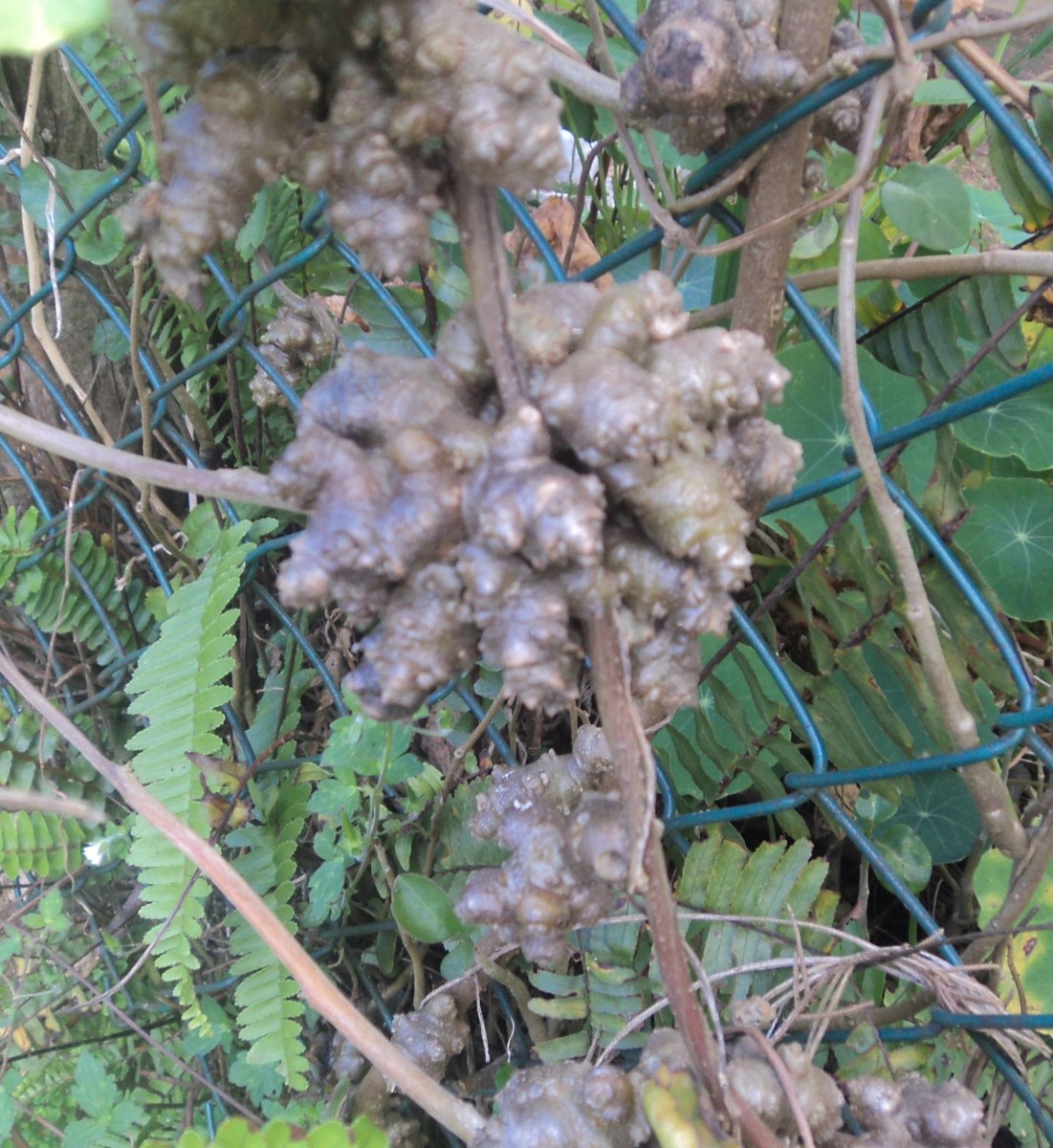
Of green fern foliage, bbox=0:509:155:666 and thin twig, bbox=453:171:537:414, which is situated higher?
thin twig, bbox=453:171:537:414

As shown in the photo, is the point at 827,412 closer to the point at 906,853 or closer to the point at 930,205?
the point at 930,205

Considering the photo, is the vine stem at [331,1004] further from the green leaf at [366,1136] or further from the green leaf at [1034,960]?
the green leaf at [1034,960]

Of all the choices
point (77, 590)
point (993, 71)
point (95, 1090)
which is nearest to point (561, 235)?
point (993, 71)

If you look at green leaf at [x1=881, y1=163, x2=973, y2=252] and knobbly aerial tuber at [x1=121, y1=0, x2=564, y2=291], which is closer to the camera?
knobbly aerial tuber at [x1=121, y1=0, x2=564, y2=291]

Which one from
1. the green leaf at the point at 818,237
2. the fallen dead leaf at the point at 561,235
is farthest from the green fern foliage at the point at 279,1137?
the fallen dead leaf at the point at 561,235

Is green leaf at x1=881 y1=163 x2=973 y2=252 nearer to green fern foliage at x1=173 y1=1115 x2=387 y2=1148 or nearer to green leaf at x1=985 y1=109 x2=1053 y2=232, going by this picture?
green leaf at x1=985 y1=109 x2=1053 y2=232

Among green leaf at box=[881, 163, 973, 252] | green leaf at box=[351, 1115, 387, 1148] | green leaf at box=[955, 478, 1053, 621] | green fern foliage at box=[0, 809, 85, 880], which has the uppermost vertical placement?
green leaf at box=[881, 163, 973, 252]

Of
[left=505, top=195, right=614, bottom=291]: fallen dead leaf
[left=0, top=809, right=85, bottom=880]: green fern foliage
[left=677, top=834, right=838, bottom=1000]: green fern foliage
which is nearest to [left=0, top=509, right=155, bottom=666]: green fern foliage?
[left=0, top=809, right=85, bottom=880]: green fern foliage
